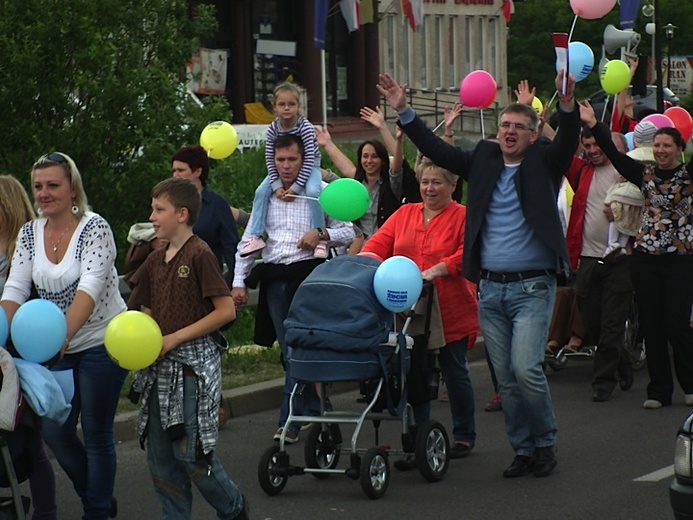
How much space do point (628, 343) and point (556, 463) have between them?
3.62 metres

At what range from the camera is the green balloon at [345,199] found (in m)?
9.51

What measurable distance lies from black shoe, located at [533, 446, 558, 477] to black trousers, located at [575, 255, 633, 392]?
2.78 meters

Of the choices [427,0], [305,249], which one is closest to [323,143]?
[305,249]

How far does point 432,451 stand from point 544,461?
66cm

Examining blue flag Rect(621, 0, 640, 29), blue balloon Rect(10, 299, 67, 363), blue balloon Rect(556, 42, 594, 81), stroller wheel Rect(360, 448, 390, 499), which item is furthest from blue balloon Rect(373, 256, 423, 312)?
blue flag Rect(621, 0, 640, 29)

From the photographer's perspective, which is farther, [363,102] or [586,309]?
[363,102]

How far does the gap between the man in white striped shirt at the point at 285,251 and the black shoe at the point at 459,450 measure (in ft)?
3.20

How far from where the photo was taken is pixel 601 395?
1155 cm

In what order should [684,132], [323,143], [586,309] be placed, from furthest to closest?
[684,132]
[586,309]
[323,143]

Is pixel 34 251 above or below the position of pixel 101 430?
above

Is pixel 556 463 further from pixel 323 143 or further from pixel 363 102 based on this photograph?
pixel 363 102

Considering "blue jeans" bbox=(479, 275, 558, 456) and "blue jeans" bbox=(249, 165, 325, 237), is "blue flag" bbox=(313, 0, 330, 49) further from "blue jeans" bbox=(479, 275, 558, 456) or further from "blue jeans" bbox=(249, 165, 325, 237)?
"blue jeans" bbox=(479, 275, 558, 456)

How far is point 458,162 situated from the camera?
891cm

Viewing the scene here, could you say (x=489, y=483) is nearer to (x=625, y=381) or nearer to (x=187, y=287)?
(x=187, y=287)
